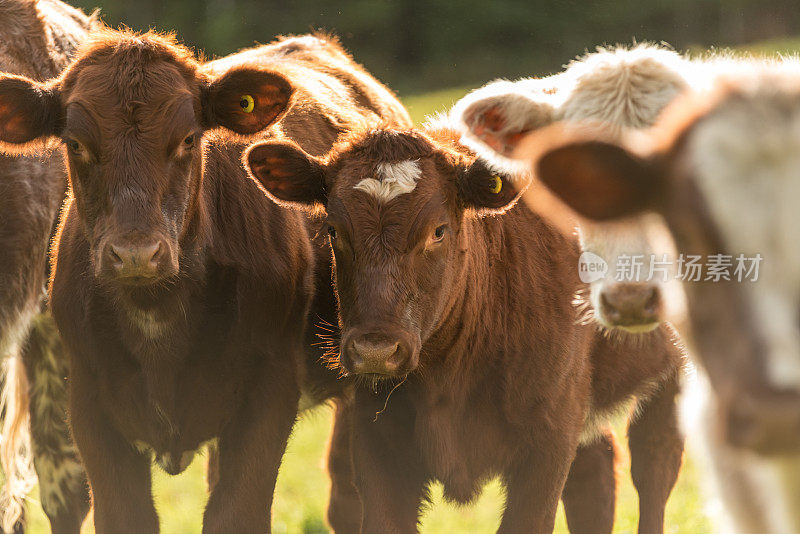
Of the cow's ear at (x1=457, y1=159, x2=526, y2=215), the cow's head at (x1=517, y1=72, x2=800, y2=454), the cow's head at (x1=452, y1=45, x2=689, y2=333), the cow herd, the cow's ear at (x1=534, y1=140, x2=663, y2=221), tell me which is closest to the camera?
the cow's head at (x1=517, y1=72, x2=800, y2=454)

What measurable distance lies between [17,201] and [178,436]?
1.63m

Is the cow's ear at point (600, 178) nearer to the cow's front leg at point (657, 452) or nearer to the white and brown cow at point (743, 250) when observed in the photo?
the white and brown cow at point (743, 250)

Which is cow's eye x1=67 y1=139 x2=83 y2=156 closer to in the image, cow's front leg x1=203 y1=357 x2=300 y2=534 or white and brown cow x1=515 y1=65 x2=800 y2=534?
cow's front leg x1=203 y1=357 x2=300 y2=534

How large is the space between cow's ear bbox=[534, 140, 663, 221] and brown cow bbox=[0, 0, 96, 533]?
384 cm

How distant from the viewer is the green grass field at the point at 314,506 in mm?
7438

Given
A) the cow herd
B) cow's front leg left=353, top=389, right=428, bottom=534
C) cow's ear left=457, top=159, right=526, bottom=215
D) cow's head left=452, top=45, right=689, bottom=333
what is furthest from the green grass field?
cow's head left=452, top=45, right=689, bottom=333

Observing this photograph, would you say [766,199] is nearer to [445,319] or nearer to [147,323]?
[445,319]

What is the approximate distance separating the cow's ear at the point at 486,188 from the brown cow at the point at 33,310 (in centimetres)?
240

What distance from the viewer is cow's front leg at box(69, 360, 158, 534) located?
5.18 m

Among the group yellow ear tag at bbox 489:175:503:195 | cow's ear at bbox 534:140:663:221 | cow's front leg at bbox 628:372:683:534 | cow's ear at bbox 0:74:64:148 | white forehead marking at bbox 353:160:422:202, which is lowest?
cow's front leg at bbox 628:372:683:534

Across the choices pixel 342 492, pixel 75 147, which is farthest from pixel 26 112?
pixel 342 492

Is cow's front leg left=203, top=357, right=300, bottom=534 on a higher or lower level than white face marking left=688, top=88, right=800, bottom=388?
lower

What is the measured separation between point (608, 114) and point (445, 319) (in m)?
1.08

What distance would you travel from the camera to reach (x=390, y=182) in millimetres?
4773
